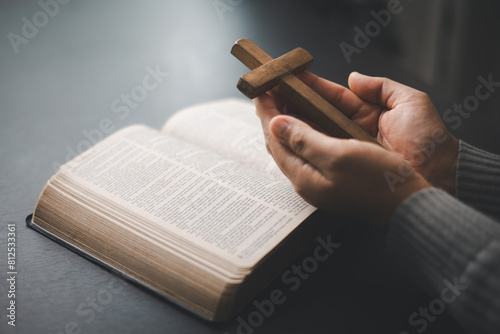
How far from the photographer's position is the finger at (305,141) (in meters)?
0.65

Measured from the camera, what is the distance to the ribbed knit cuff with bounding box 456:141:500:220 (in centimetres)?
74

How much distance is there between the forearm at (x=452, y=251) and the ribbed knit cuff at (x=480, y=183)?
0.50 ft

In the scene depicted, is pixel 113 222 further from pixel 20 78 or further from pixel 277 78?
pixel 20 78

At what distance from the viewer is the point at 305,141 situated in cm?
67

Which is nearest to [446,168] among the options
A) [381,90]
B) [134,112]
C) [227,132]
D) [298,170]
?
[381,90]

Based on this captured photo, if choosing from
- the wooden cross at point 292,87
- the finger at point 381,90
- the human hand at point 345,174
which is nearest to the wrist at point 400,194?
the human hand at point 345,174

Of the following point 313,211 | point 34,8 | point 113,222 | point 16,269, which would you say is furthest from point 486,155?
point 34,8

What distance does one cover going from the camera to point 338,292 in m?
0.65

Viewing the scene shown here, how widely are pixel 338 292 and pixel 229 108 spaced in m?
0.48

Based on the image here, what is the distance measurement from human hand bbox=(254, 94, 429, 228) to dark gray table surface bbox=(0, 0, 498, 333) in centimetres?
9

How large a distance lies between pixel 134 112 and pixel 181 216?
44 centimetres

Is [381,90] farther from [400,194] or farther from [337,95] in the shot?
[400,194]

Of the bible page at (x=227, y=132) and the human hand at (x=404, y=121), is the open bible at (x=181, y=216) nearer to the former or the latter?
the bible page at (x=227, y=132)

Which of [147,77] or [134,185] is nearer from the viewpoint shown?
[134,185]
